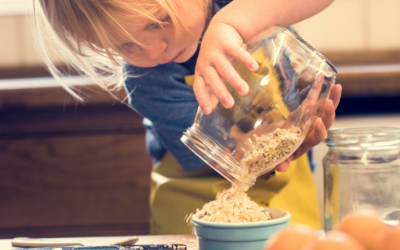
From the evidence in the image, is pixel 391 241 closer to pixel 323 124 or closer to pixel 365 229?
pixel 365 229

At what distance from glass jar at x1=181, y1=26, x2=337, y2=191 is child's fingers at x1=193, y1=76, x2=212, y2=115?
0.04 feet

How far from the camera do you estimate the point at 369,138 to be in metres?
0.49

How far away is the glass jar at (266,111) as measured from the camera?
45cm

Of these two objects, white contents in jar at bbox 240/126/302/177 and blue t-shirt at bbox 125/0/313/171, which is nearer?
white contents in jar at bbox 240/126/302/177

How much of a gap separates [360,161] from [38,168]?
1028mm

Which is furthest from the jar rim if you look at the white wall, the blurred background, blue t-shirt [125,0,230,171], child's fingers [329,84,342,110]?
the white wall

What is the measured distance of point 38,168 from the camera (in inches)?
48.0

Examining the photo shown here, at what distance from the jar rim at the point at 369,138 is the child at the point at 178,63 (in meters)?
0.09

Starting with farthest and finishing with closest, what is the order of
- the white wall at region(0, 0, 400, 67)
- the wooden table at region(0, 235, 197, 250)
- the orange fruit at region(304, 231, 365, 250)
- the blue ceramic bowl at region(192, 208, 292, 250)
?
the white wall at region(0, 0, 400, 67) → the wooden table at region(0, 235, 197, 250) → the blue ceramic bowl at region(192, 208, 292, 250) → the orange fruit at region(304, 231, 365, 250)

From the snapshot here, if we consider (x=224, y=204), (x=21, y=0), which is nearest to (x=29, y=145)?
(x=21, y=0)

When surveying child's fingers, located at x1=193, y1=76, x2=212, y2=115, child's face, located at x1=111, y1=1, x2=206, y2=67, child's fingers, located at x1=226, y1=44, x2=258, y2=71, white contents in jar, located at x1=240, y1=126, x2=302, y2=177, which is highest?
child's face, located at x1=111, y1=1, x2=206, y2=67

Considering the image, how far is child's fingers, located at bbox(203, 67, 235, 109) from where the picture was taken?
43 cm

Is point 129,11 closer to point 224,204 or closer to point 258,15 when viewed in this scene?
point 258,15

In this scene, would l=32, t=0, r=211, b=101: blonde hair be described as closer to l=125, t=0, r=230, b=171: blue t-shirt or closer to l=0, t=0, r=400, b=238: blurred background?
l=125, t=0, r=230, b=171: blue t-shirt
